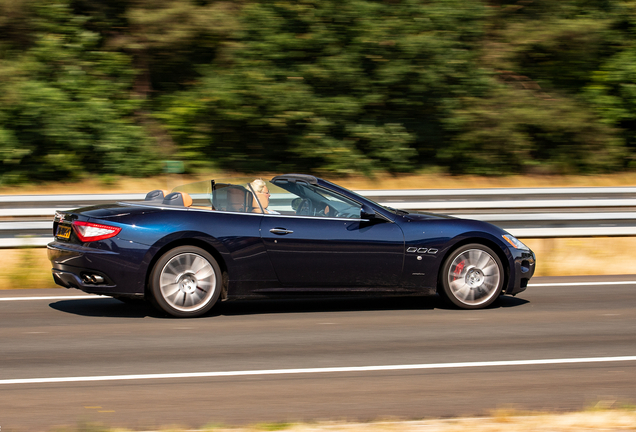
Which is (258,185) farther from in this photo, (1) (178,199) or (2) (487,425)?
(2) (487,425)

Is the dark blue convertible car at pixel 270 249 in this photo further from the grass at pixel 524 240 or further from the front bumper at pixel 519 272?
the grass at pixel 524 240

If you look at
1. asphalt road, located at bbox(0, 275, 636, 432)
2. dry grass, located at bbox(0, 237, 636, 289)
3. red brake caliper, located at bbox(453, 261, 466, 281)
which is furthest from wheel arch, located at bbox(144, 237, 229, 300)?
dry grass, located at bbox(0, 237, 636, 289)

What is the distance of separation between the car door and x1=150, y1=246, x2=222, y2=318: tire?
1.92ft

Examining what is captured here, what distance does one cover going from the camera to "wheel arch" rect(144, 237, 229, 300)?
23.1ft

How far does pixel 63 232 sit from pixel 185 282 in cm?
126

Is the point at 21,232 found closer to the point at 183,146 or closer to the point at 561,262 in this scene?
the point at 183,146

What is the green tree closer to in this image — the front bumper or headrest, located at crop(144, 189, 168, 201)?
headrest, located at crop(144, 189, 168, 201)

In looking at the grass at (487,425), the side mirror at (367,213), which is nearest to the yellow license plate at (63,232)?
the side mirror at (367,213)

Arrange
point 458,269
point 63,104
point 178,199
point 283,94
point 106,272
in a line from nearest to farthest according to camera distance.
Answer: point 106,272, point 178,199, point 458,269, point 63,104, point 283,94

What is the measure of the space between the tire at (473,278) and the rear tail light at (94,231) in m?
3.17

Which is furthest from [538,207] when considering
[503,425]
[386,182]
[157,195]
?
[503,425]

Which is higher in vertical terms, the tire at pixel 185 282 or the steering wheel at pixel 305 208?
the steering wheel at pixel 305 208

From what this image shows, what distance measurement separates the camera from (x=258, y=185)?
294 inches

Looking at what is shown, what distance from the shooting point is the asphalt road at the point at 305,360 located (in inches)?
182
